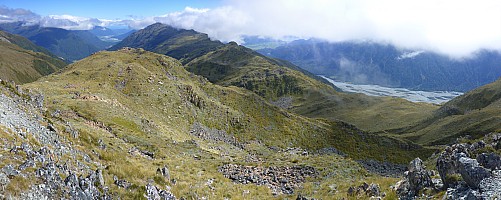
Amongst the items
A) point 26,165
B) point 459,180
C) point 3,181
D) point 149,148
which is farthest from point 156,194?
point 149,148

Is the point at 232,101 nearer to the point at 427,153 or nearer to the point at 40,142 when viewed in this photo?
the point at 427,153

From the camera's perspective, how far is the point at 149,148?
41406 mm

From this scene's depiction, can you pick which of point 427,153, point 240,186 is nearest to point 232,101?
point 427,153

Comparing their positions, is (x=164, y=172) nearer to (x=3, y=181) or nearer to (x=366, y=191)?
(x=3, y=181)

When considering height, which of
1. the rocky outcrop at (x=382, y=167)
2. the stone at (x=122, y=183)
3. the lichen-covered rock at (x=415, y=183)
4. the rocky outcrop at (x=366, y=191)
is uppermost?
the lichen-covered rock at (x=415, y=183)

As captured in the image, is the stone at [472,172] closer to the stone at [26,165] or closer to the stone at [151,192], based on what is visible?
the stone at [151,192]

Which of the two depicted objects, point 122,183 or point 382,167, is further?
point 382,167

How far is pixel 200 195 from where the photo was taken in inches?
997

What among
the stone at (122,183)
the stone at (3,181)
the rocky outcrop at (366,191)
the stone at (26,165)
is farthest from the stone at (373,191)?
the stone at (3,181)

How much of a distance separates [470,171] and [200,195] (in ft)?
62.8

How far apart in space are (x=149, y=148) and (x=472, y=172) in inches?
1401

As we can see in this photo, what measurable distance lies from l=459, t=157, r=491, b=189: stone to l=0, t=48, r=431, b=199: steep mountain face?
8.39 meters

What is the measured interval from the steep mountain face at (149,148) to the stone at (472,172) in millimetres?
8387

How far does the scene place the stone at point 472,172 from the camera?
59.0ft
